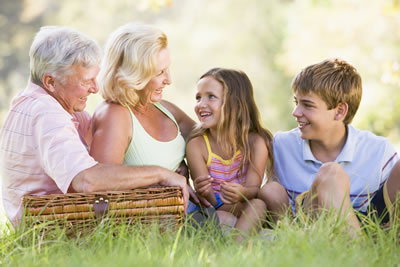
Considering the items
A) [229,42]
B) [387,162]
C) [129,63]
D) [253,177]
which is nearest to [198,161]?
[253,177]

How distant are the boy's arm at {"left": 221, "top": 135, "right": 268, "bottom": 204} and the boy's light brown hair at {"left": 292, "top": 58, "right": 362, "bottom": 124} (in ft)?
1.33

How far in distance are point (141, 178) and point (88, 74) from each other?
2.08 ft

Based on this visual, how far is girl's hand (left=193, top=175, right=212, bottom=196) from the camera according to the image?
11.2 feet

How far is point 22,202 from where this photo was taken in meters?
2.72

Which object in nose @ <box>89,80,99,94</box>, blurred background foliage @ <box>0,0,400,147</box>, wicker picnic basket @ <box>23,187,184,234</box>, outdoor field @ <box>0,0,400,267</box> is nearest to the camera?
outdoor field @ <box>0,0,400,267</box>

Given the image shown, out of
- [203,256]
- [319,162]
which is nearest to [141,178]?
[203,256]

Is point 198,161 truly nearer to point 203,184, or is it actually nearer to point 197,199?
point 203,184

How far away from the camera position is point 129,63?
333 centimetres

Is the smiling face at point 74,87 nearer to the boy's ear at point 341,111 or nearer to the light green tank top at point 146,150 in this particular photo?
the light green tank top at point 146,150

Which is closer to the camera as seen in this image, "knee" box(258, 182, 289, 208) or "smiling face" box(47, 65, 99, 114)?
"smiling face" box(47, 65, 99, 114)

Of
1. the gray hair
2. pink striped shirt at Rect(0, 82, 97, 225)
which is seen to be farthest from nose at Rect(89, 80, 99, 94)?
pink striped shirt at Rect(0, 82, 97, 225)

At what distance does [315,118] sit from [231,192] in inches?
26.8

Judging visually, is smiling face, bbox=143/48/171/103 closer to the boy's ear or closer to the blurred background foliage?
the boy's ear

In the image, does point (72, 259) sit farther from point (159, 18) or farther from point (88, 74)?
point (159, 18)
